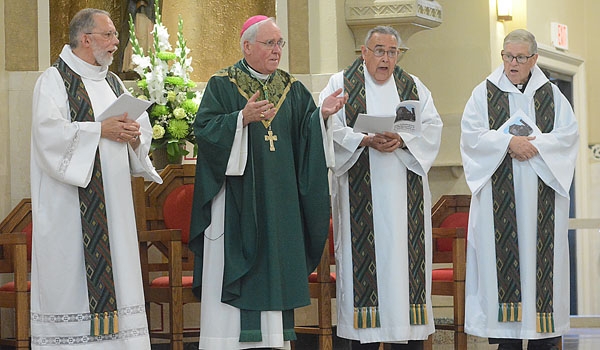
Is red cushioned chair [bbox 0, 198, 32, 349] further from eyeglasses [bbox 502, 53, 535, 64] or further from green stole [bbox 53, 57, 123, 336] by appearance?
eyeglasses [bbox 502, 53, 535, 64]

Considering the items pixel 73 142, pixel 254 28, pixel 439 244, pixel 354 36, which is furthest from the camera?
pixel 354 36

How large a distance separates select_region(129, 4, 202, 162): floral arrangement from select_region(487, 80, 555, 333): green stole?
196 cm

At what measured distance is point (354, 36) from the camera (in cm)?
816

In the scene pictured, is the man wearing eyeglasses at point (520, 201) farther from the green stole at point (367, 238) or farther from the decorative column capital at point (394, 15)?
the decorative column capital at point (394, 15)

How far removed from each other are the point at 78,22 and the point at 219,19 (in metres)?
2.79

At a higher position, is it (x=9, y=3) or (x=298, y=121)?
(x=9, y=3)

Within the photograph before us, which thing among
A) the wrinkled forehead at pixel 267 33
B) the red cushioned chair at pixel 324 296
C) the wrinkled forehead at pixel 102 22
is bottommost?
the red cushioned chair at pixel 324 296

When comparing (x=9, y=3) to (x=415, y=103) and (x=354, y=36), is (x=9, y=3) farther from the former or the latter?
(x=415, y=103)

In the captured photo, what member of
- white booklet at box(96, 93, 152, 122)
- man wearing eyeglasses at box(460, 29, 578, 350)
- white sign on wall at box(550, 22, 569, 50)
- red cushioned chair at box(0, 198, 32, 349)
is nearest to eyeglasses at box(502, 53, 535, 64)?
man wearing eyeglasses at box(460, 29, 578, 350)

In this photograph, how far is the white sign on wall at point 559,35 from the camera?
11.7m

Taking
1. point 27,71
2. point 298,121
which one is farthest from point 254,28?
point 27,71

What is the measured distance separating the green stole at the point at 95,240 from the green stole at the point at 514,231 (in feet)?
7.58

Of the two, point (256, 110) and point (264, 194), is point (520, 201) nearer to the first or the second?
point (264, 194)

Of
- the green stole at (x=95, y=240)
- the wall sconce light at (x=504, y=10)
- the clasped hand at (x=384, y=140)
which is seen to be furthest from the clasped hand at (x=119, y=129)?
the wall sconce light at (x=504, y=10)
